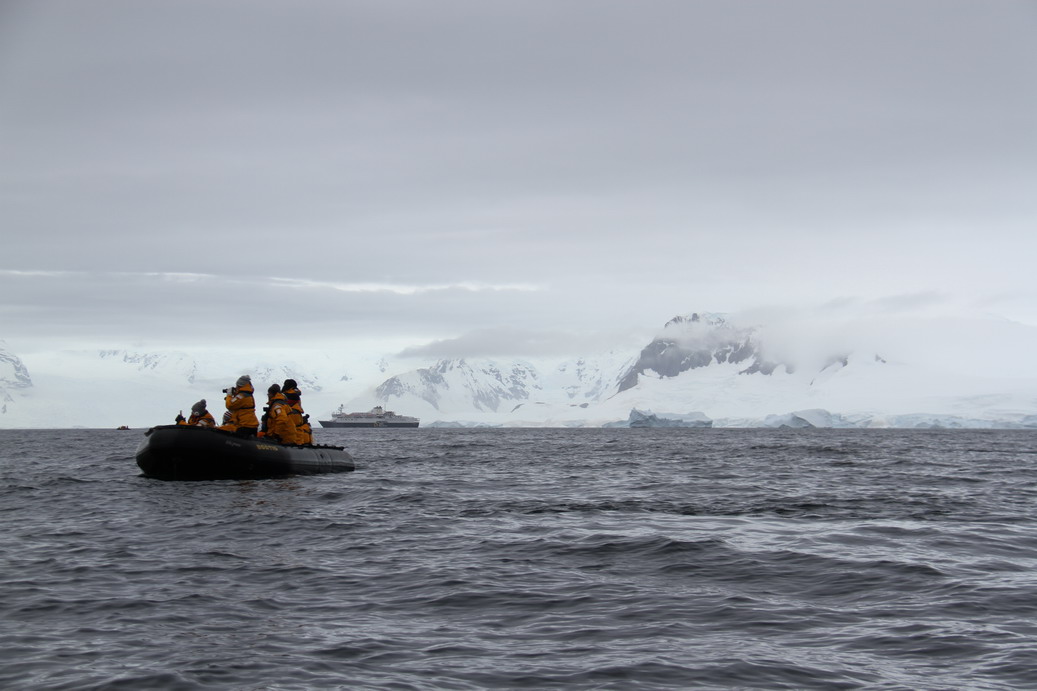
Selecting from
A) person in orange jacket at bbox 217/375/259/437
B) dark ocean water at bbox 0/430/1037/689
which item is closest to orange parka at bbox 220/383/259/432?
person in orange jacket at bbox 217/375/259/437

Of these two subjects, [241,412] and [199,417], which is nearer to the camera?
[241,412]

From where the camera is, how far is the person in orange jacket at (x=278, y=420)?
101 feet

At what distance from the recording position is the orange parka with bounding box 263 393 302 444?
101 ft

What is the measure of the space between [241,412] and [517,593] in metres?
18.2

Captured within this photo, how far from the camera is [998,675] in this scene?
8.31 meters

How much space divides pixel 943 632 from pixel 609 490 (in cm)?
1714

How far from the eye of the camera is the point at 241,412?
28016 millimetres

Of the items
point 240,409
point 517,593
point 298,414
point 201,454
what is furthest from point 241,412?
point 517,593

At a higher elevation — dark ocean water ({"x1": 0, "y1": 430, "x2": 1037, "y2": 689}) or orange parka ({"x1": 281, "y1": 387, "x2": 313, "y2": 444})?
orange parka ({"x1": 281, "y1": 387, "x2": 313, "y2": 444})

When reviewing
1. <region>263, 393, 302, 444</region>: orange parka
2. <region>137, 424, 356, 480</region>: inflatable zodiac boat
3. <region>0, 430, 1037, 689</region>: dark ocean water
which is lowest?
<region>0, 430, 1037, 689</region>: dark ocean water

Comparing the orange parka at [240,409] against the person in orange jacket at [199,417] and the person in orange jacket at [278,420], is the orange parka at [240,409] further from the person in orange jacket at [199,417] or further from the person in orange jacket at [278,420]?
the person in orange jacket at [278,420]

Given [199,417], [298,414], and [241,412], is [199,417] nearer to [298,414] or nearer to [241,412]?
[298,414]

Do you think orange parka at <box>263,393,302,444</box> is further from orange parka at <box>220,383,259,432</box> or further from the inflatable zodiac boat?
orange parka at <box>220,383,259,432</box>

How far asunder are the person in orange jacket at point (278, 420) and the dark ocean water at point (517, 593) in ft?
23.7
